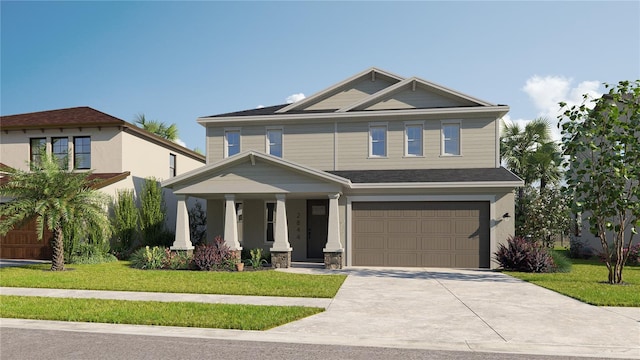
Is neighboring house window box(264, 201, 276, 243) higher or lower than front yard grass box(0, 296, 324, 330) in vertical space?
higher

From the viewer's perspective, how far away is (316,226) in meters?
18.9

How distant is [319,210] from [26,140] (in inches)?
599

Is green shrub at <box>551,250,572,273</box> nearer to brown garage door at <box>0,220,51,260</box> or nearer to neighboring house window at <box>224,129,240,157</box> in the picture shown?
neighboring house window at <box>224,129,240,157</box>

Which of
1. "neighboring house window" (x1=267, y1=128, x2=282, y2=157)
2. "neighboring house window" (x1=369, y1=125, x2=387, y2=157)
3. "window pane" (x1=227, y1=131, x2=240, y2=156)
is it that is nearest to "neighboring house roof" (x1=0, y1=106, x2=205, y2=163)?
"window pane" (x1=227, y1=131, x2=240, y2=156)

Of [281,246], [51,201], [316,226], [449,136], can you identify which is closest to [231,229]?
[281,246]

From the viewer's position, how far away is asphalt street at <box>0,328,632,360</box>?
5.77 meters

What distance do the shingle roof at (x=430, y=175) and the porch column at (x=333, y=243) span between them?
144 cm

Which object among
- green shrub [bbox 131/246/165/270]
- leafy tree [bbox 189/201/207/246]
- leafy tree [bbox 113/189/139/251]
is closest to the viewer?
green shrub [bbox 131/246/165/270]

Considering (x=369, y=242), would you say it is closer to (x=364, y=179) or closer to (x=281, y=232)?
(x=364, y=179)

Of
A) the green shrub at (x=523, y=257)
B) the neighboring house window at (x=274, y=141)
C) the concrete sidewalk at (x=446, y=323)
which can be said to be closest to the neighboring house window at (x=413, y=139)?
the green shrub at (x=523, y=257)

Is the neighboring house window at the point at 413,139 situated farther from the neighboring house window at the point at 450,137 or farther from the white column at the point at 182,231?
the white column at the point at 182,231

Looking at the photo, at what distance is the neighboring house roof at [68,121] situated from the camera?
66.1ft

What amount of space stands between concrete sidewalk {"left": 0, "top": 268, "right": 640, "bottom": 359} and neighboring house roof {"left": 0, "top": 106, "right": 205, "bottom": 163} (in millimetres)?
11050

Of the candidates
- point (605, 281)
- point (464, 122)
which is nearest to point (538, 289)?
point (605, 281)
